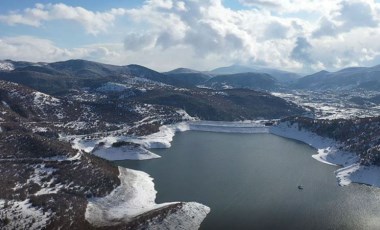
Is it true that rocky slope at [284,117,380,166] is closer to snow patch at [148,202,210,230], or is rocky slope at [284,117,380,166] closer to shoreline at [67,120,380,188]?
shoreline at [67,120,380,188]

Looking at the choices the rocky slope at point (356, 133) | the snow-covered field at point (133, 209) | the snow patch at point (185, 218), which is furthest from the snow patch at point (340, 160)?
the snow-covered field at point (133, 209)

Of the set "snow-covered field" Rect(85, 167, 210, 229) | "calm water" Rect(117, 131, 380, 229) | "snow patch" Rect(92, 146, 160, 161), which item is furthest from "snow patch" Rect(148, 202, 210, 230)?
"snow patch" Rect(92, 146, 160, 161)

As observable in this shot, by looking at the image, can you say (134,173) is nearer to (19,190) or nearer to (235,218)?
(19,190)

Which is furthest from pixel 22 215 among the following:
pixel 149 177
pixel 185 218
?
pixel 149 177

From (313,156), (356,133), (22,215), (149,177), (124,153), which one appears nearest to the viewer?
(22,215)

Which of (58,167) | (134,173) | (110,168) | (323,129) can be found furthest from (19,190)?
(323,129)

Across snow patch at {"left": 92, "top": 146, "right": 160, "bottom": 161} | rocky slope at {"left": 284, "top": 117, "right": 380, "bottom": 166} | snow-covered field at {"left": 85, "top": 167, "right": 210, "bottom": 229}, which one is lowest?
snow-covered field at {"left": 85, "top": 167, "right": 210, "bottom": 229}

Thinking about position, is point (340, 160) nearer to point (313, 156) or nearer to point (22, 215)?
point (313, 156)
